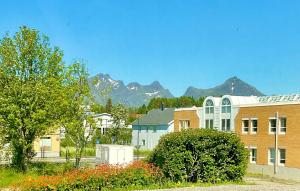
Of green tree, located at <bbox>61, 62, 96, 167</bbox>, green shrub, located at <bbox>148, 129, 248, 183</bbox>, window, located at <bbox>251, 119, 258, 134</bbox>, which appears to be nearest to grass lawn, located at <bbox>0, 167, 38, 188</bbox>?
green tree, located at <bbox>61, 62, 96, 167</bbox>

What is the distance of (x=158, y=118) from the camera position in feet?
280

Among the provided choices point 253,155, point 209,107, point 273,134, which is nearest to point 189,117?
point 209,107

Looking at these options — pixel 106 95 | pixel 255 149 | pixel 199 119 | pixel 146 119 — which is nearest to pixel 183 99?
pixel 146 119

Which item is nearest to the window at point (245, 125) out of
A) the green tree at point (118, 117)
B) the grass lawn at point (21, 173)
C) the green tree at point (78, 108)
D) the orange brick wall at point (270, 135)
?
the orange brick wall at point (270, 135)

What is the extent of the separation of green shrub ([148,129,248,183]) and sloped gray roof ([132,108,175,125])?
56100 mm

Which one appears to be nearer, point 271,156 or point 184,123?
point 271,156

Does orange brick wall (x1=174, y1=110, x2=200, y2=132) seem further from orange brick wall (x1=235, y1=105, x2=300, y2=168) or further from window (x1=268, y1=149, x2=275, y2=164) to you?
window (x1=268, y1=149, x2=275, y2=164)

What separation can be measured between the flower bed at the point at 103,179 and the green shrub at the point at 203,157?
1006 mm

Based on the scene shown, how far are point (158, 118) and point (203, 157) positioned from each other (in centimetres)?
6125

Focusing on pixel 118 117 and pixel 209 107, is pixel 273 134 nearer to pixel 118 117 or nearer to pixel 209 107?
pixel 209 107

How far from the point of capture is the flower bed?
20.5 meters

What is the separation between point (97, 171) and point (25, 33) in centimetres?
1477

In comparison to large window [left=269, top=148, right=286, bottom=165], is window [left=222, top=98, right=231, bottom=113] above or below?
above

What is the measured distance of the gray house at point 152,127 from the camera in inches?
3209
